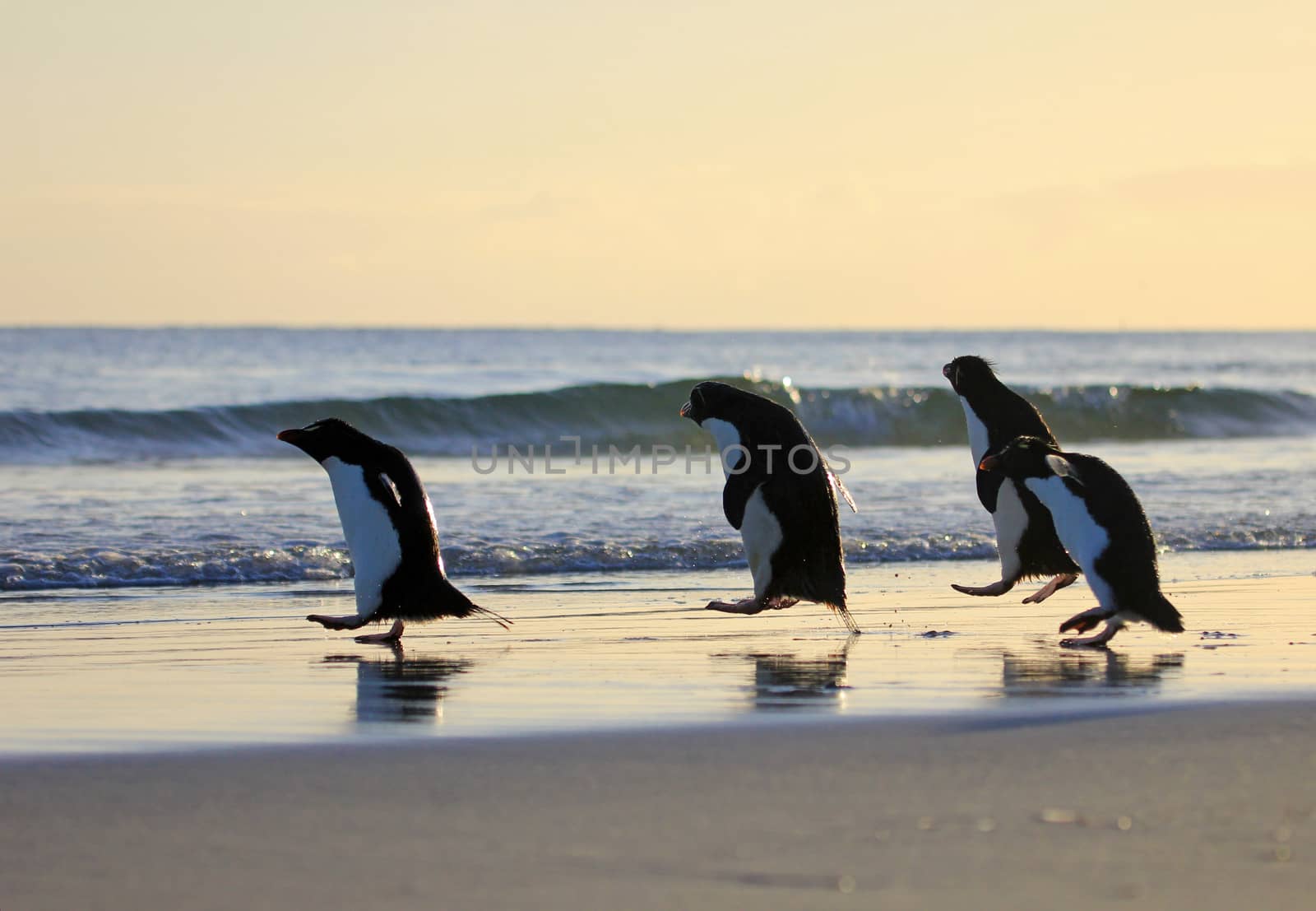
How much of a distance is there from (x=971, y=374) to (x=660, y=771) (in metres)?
4.69

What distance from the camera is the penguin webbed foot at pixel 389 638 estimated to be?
7301 mm

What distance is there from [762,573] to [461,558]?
10.9ft

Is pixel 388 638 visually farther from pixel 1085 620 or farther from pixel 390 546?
pixel 1085 620

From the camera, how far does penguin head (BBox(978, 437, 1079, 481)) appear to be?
746 cm

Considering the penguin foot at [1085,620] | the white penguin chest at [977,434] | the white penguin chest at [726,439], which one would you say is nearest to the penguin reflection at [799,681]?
the penguin foot at [1085,620]

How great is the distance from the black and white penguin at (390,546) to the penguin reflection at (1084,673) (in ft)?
7.97

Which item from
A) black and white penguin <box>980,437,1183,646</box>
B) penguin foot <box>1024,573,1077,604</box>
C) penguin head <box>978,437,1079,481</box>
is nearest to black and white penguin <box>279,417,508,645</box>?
penguin head <box>978,437,1079,481</box>

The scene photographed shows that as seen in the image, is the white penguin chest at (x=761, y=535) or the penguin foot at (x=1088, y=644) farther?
the white penguin chest at (x=761, y=535)

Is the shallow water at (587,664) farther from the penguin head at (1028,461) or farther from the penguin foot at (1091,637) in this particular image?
the penguin head at (1028,461)

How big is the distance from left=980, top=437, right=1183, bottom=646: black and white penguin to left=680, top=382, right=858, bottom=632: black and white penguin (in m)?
1.02

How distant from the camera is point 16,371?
119 ft

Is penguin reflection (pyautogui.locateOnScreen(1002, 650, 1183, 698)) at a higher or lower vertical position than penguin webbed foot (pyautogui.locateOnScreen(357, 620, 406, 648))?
lower

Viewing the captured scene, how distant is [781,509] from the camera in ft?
25.2

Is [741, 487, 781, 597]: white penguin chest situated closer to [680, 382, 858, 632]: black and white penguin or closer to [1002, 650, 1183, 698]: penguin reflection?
[680, 382, 858, 632]: black and white penguin
